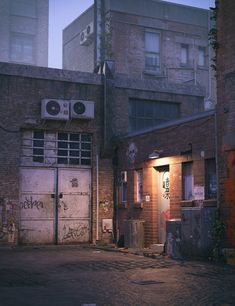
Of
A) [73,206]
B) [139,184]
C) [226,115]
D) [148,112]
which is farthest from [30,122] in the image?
[226,115]

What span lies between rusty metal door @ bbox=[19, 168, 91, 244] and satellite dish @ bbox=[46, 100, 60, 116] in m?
2.20

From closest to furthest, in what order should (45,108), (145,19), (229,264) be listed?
(229,264)
(45,108)
(145,19)

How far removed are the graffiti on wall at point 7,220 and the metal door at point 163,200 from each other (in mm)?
5332

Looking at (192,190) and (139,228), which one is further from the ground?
(192,190)

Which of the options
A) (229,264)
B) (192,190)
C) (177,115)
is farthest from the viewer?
(177,115)

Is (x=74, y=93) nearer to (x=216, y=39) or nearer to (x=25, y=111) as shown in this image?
(x=25, y=111)

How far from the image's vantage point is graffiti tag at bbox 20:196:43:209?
63.8 ft

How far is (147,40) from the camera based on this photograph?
29.6 m

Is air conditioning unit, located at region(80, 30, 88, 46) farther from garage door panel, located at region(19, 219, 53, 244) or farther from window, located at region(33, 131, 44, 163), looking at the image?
garage door panel, located at region(19, 219, 53, 244)

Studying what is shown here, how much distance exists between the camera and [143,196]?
60.8 ft

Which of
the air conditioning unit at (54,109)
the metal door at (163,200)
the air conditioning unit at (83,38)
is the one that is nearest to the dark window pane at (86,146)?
→ the air conditioning unit at (54,109)

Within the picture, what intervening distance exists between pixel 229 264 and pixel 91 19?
21.0 metres

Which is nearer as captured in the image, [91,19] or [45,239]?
[45,239]

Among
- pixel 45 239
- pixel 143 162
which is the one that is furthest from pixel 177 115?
pixel 45 239
